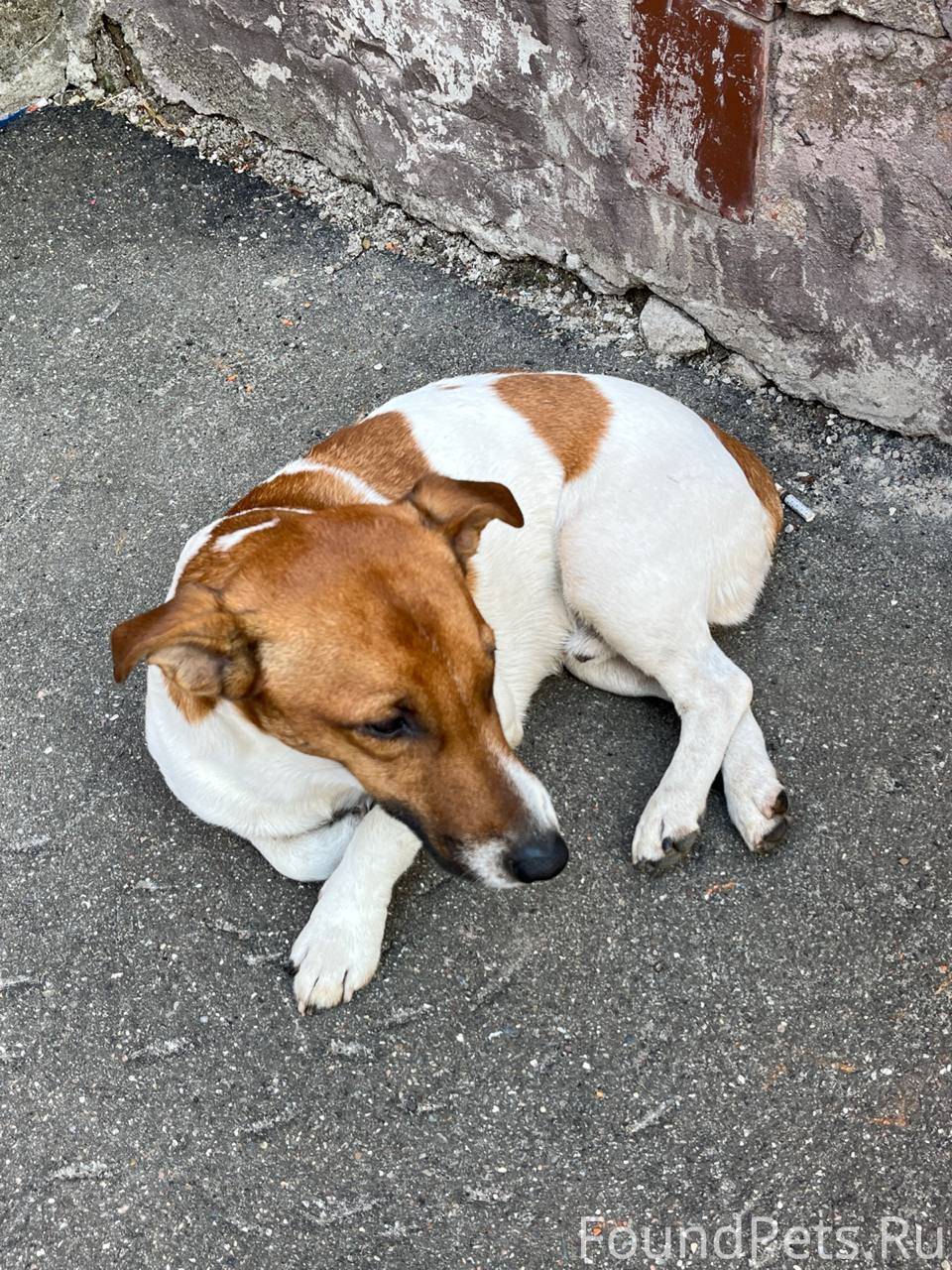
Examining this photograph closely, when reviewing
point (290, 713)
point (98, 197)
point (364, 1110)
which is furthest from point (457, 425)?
point (98, 197)

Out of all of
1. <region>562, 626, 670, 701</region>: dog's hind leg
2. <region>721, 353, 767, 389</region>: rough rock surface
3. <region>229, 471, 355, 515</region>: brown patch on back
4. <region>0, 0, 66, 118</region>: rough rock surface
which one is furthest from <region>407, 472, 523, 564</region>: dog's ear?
<region>0, 0, 66, 118</region>: rough rock surface

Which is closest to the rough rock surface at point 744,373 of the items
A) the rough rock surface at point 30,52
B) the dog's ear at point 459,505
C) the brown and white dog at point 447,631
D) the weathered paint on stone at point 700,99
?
the weathered paint on stone at point 700,99

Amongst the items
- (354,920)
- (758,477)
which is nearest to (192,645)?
(354,920)

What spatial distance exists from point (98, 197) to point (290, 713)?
4.07 m

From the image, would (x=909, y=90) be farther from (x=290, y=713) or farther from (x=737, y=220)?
(x=290, y=713)

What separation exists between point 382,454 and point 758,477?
121 centimetres

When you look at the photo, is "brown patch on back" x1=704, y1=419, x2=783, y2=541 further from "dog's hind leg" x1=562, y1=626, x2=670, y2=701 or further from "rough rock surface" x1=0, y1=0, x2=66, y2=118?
"rough rock surface" x1=0, y1=0, x2=66, y2=118

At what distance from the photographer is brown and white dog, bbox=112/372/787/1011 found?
8.95ft

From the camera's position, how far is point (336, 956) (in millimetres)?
3316

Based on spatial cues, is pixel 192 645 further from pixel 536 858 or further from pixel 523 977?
pixel 523 977

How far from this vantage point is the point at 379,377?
5.02 m

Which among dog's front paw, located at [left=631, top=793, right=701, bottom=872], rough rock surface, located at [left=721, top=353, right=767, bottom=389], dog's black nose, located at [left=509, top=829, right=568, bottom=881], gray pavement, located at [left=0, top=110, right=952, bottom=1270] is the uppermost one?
dog's black nose, located at [left=509, top=829, right=568, bottom=881]

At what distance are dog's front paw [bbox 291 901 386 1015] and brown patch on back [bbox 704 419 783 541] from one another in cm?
171

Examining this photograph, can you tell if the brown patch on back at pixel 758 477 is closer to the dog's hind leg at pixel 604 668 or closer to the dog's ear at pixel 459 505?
the dog's hind leg at pixel 604 668
